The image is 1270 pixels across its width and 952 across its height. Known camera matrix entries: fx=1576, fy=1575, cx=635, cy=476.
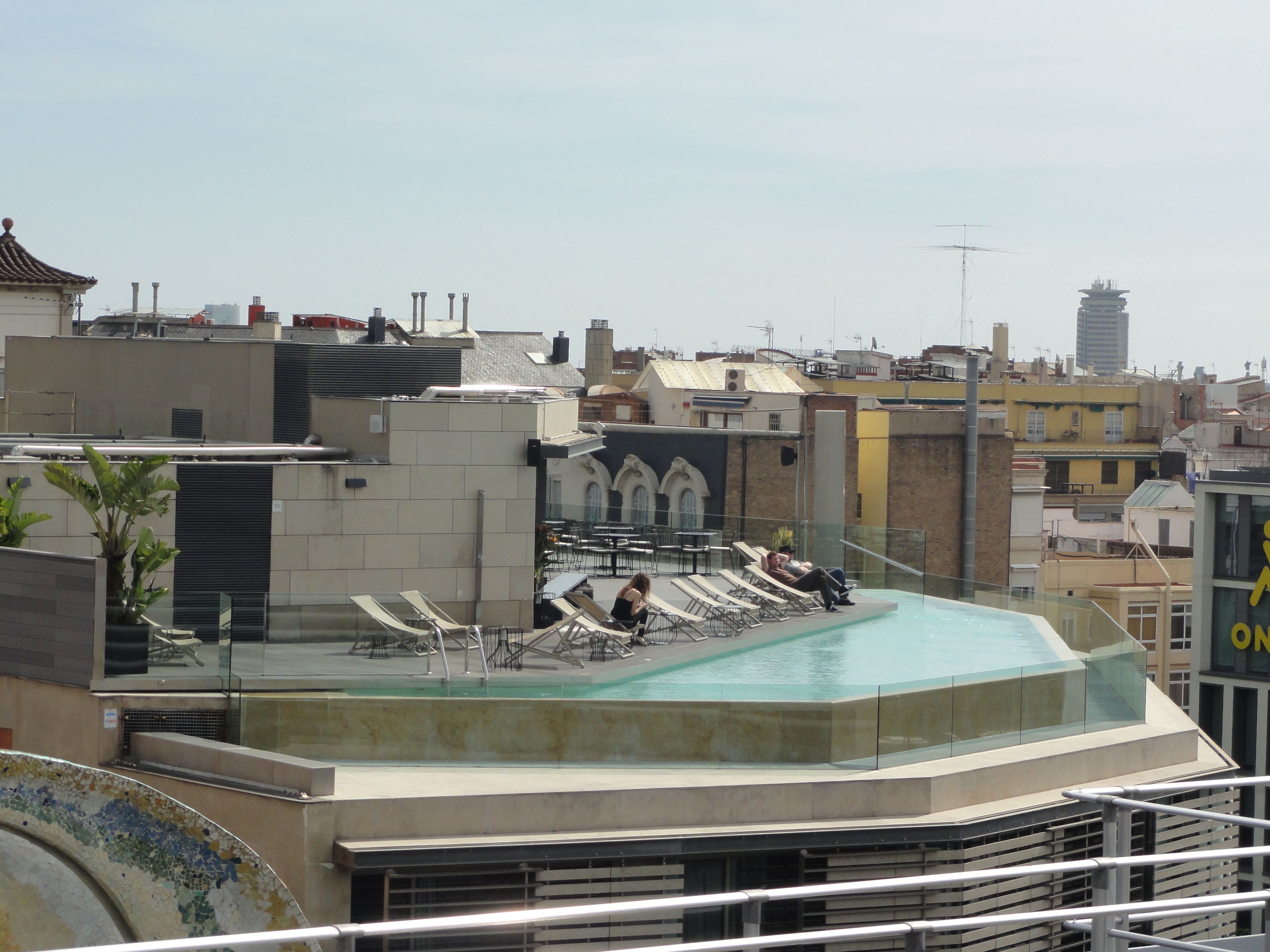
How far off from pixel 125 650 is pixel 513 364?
4749 cm

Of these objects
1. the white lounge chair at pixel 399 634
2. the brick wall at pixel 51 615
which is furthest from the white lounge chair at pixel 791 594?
the brick wall at pixel 51 615

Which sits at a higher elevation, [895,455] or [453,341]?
[453,341]

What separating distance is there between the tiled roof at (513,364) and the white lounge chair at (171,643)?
41273 mm

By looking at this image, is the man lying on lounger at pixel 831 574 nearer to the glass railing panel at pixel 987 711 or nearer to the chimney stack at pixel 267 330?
the glass railing panel at pixel 987 711

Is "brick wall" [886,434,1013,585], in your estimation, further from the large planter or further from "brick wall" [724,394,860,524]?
the large planter

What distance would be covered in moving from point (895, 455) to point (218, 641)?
41.0m

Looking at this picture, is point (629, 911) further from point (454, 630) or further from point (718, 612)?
point (718, 612)

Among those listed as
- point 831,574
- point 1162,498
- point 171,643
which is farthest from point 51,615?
point 1162,498

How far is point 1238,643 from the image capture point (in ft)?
128

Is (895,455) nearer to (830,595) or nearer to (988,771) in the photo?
(830,595)

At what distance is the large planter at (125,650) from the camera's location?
1501 cm

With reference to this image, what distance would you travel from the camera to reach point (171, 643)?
15.1m

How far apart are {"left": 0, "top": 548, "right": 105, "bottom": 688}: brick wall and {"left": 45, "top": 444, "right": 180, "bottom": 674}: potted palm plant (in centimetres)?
20

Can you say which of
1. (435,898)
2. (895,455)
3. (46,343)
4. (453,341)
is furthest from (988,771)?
(453,341)
